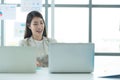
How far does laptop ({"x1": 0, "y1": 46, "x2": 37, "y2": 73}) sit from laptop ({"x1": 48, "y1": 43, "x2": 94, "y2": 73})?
0.12m

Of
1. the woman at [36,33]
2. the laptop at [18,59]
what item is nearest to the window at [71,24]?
the woman at [36,33]

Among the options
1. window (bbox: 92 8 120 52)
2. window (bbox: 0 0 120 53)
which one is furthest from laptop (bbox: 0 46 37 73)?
window (bbox: 92 8 120 52)

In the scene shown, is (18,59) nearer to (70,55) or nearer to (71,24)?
(70,55)

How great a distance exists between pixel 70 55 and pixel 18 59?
12.6 inches

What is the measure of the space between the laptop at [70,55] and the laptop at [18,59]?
124mm

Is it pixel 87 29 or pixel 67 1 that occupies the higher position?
pixel 67 1

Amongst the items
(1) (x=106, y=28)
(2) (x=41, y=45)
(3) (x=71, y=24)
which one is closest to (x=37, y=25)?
(2) (x=41, y=45)

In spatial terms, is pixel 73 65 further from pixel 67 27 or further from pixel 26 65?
pixel 67 27

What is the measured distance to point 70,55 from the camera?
141 centimetres

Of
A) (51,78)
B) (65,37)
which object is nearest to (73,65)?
(51,78)

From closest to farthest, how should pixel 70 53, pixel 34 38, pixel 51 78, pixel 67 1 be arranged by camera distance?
pixel 51 78, pixel 70 53, pixel 34 38, pixel 67 1

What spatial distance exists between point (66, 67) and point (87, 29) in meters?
2.76

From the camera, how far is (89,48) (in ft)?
4.67

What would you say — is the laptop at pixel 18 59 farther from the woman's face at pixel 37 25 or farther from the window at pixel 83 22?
the window at pixel 83 22
